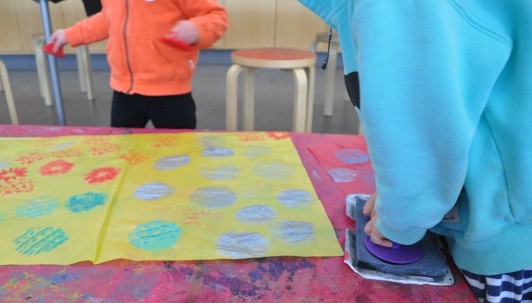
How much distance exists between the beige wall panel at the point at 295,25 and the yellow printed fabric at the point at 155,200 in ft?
9.04

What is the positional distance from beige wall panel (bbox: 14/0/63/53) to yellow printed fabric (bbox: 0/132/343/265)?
2.74 m

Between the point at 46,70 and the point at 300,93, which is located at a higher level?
the point at 300,93

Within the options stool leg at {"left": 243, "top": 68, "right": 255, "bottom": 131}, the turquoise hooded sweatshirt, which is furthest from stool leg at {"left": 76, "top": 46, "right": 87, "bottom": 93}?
the turquoise hooded sweatshirt

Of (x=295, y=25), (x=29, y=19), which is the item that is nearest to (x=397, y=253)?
(x=295, y=25)

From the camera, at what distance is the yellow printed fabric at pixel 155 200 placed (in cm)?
55

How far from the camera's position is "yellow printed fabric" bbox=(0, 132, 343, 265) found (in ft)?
1.81

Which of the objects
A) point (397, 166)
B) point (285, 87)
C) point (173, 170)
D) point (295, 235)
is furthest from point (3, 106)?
point (397, 166)

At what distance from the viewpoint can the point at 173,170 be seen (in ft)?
2.52

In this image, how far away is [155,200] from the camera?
663 millimetres

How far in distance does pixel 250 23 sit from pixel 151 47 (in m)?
2.52

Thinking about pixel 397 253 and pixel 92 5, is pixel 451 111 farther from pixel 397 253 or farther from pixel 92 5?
pixel 92 5

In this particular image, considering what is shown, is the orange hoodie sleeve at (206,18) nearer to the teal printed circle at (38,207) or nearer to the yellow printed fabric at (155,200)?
the yellow printed fabric at (155,200)

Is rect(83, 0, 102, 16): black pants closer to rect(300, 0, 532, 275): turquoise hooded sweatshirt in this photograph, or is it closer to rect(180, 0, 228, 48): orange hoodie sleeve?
rect(180, 0, 228, 48): orange hoodie sleeve

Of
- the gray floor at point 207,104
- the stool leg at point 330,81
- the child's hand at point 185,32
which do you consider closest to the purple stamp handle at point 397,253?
the child's hand at point 185,32
